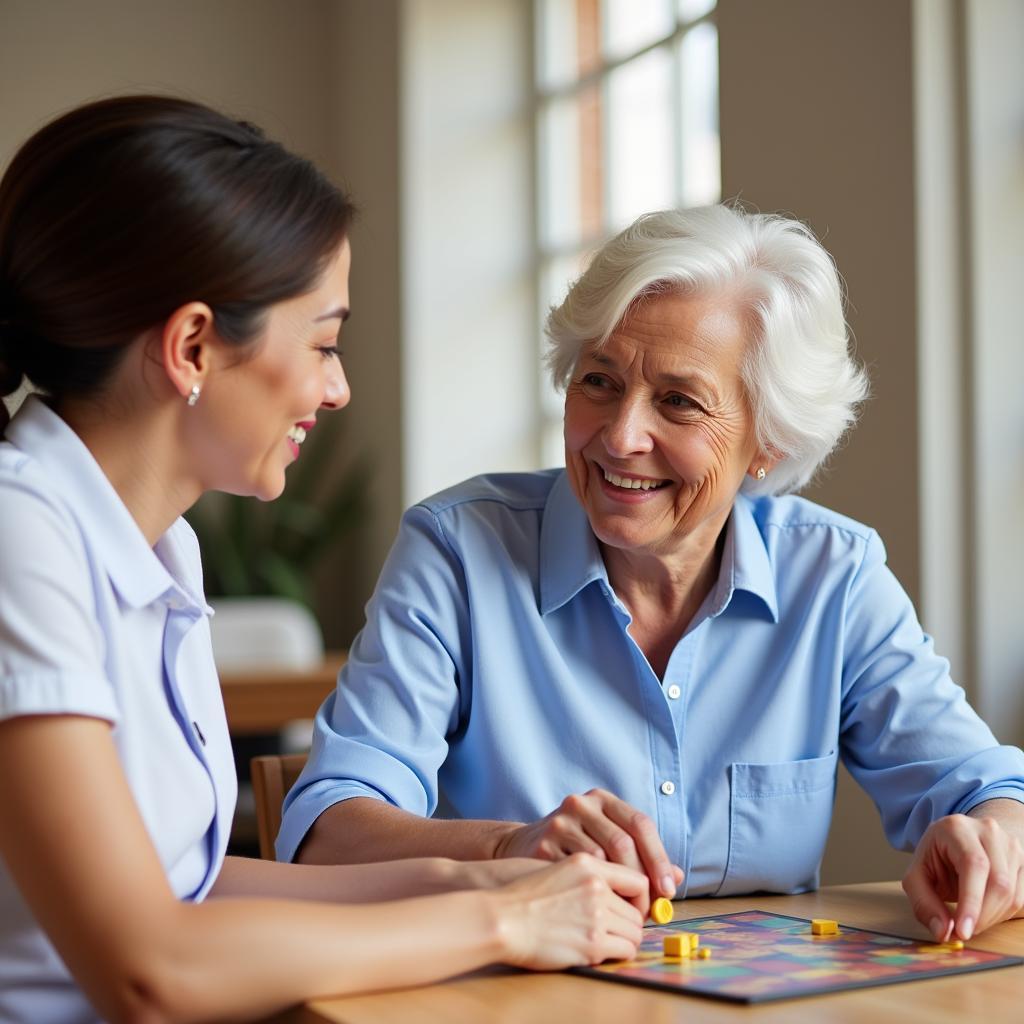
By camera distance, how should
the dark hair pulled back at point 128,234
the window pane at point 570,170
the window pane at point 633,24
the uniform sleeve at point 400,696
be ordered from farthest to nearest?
the window pane at point 570,170 → the window pane at point 633,24 → the uniform sleeve at point 400,696 → the dark hair pulled back at point 128,234

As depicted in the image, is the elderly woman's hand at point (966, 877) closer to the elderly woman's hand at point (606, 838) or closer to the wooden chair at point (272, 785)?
the elderly woman's hand at point (606, 838)

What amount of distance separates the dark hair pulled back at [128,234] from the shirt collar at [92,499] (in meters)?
0.05

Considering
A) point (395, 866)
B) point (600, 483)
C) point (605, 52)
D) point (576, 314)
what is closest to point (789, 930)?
point (395, 866)

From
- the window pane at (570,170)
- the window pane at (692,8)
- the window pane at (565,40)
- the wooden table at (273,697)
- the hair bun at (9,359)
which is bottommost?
the wooden table at (273,697)

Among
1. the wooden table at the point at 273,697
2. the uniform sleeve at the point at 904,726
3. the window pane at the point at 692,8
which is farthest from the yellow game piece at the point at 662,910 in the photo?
the window pane at the point at 692,8

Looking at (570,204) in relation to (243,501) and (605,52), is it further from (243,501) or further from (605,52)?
(243,501)

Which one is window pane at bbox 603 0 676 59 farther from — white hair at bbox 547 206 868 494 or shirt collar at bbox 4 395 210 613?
shirt collar at bbox 4 395 210 613

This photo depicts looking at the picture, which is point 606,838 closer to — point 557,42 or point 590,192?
point 590,192

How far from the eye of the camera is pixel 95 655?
1.16m

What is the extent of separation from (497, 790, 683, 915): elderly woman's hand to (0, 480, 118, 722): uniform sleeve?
0.49 meters

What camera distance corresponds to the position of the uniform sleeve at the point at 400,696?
5.64 ft

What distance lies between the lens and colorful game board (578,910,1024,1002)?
1.18 meters

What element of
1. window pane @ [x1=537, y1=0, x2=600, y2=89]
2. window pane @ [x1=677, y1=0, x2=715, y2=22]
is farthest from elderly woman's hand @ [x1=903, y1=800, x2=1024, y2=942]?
window pane @ [x1=537, y1=0, x2=600, y2=89]

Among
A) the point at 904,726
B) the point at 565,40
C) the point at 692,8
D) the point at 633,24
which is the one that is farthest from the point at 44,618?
the point at 565,40
